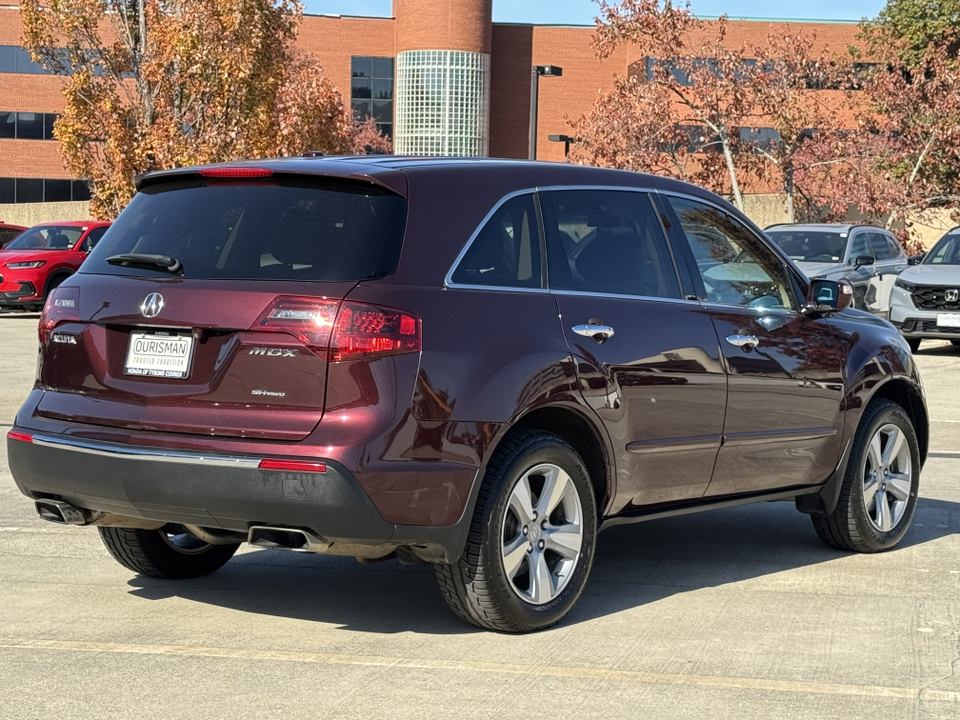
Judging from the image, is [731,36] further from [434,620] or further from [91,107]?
[434,620]

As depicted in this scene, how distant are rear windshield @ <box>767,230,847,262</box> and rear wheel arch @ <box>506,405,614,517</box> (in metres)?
16.7

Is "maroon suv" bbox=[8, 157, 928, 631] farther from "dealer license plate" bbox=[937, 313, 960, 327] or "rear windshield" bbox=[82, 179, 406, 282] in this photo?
"dealer license plate" bbox=[937, 313, 960, 327]

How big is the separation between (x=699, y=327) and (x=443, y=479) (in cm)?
172

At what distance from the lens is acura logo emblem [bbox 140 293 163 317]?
17.8 ft

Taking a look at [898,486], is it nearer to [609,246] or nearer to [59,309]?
[609,246]

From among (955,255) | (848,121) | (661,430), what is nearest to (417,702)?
(661,430)

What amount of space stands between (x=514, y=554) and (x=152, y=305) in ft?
5.31

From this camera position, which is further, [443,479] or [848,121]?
[848,121]

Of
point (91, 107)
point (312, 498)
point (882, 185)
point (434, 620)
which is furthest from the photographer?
point (882, 185)

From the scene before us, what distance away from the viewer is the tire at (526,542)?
5473 millimetres

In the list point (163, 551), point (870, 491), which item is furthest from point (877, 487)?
point (163, 551)

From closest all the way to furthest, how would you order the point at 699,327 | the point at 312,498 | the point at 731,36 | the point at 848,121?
the point at 312,498 → the point at 699,327 → the point at 848,121 → the point at 731,36

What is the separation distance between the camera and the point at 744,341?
6.71 metres

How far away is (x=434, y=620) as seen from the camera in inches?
234
